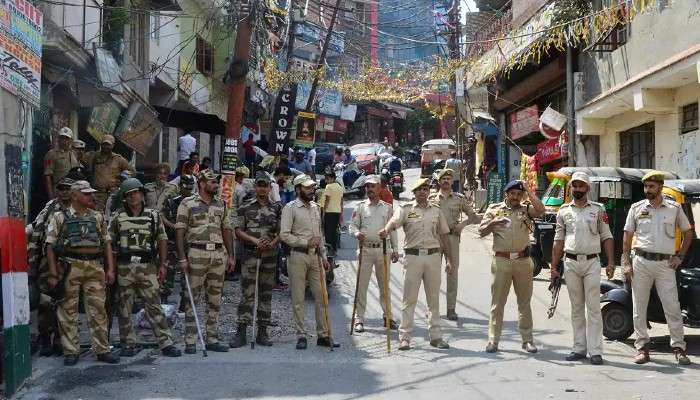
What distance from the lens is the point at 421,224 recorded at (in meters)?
10.1

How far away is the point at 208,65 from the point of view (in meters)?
27.4

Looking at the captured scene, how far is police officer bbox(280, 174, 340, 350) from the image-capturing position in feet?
32.3

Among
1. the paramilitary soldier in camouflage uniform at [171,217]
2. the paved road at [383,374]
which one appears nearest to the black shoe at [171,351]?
the paved road at [383,374]

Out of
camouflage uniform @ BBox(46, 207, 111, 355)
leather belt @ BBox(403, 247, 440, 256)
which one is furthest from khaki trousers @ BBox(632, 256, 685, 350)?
camouflage uniform @ BBox(46, 207, 111, 355)

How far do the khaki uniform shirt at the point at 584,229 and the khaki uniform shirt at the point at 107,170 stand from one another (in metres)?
6.82

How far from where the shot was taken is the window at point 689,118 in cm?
1576

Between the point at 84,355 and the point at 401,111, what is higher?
the point at 401,111

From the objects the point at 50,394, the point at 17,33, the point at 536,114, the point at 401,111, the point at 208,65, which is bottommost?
the point at 50,394

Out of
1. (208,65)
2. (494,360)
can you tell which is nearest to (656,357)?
(494,360)

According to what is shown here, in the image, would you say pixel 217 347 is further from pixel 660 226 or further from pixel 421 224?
pixel 660 226

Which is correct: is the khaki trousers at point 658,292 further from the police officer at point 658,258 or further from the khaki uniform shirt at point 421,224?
the khaki uniform shirt at point 421,224

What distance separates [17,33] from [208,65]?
18.8 m

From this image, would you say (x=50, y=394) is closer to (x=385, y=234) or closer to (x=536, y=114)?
(x=385, y=234)

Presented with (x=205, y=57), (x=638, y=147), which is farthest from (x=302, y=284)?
(x=205, y=57)
